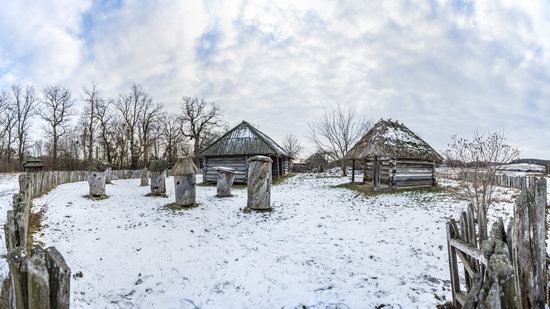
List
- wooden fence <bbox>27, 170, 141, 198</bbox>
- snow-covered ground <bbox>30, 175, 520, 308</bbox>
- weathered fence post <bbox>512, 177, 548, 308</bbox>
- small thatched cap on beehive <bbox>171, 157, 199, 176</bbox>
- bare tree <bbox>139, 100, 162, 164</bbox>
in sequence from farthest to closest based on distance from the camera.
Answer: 1. bare tree <bbox>139, 100, 162, 164</bbox>
2. wooden fence <bbox>27, 170, 141, 198</bbox>
3. small thatched cap on beehive <bbox>171, 157, 199, 176</bbox>
4. snow-covered ground <bbox>30, 175, 520, 308</bbox>
5. weathered fence post <bbox>512, 177, 548, 308</bbox>

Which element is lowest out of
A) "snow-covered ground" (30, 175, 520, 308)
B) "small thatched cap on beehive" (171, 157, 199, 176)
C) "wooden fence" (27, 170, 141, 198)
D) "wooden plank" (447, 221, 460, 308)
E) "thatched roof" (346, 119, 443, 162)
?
"snow-covered ground" (30, 175, 520, 308)

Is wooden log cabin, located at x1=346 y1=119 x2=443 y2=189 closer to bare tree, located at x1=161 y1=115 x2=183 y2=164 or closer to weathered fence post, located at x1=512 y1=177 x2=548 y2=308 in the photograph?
weathered fence post, located at x1=512 y1=177 x2=548 y2=308

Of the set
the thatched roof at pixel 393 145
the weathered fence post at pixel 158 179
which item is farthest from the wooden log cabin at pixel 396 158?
the weathered fence post at pixel 158 179

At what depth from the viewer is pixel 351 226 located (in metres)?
A: 8.65

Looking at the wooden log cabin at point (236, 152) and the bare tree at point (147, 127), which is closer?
the wooden log cabin at point (236, 152)

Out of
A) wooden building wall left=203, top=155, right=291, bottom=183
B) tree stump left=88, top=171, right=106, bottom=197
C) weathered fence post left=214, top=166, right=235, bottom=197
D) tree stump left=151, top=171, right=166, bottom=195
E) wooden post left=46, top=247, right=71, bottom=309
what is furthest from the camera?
wooden building wall left=203, top=155, right=291, bottom=183

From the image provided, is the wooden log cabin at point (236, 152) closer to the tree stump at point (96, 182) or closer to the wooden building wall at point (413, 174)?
the tree stump at point (96, 182)

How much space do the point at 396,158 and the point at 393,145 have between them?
872 mm

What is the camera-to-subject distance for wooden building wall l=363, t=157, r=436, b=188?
16438 mm

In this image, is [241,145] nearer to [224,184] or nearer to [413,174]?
[224,184]

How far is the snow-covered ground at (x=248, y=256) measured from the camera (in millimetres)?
4656

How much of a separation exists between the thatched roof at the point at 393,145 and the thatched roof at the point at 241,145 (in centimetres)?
563

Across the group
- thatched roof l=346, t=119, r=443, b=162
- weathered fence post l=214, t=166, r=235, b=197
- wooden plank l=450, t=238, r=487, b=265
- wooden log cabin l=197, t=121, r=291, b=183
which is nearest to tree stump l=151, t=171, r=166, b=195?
weathered fence post l=214, t=166, r=235, b=197

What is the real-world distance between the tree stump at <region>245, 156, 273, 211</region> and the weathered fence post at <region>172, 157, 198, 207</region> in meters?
2.07
